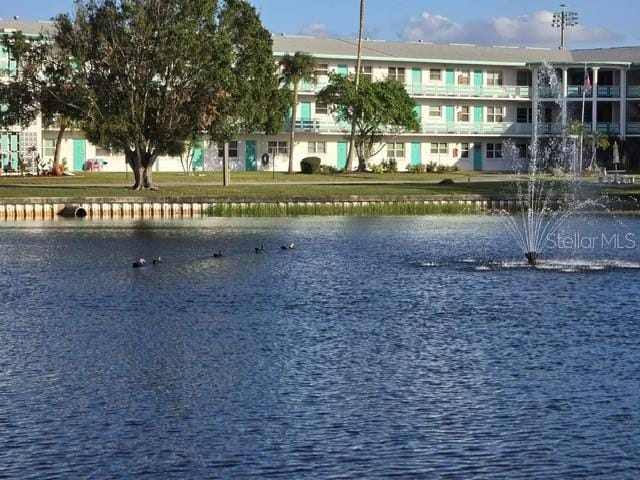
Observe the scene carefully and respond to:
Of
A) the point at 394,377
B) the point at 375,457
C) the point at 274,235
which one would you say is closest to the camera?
the point at 375,457

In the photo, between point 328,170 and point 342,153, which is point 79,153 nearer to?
point 328,170

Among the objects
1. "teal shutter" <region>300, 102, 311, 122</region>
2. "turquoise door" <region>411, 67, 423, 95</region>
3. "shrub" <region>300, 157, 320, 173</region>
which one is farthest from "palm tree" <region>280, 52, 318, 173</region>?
"turquoise door" <region>411, 67, 423, 95</region>

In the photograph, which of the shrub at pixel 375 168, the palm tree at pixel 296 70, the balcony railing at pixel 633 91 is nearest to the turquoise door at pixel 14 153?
the palm tree at pixel 296 70

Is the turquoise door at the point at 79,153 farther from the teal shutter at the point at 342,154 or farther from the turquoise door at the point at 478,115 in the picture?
the turquoise door at the point at 478,115

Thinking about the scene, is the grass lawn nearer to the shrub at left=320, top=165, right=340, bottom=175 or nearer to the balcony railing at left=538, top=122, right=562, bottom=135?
the shrub at left=320, top=165, right=340, bottom=175

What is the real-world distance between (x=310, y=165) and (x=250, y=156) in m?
8.53

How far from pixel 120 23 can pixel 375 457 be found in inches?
1953

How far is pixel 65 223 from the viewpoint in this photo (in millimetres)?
52062

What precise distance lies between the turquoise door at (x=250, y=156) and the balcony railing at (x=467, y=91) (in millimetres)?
13877

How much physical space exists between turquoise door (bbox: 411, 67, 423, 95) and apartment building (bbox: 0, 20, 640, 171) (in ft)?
0.27


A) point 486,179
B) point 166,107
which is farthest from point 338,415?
point 486,179

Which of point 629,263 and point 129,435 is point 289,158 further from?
point 129,435

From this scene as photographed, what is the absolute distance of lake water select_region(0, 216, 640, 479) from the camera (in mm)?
14453

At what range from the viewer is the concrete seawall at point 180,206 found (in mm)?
55656
